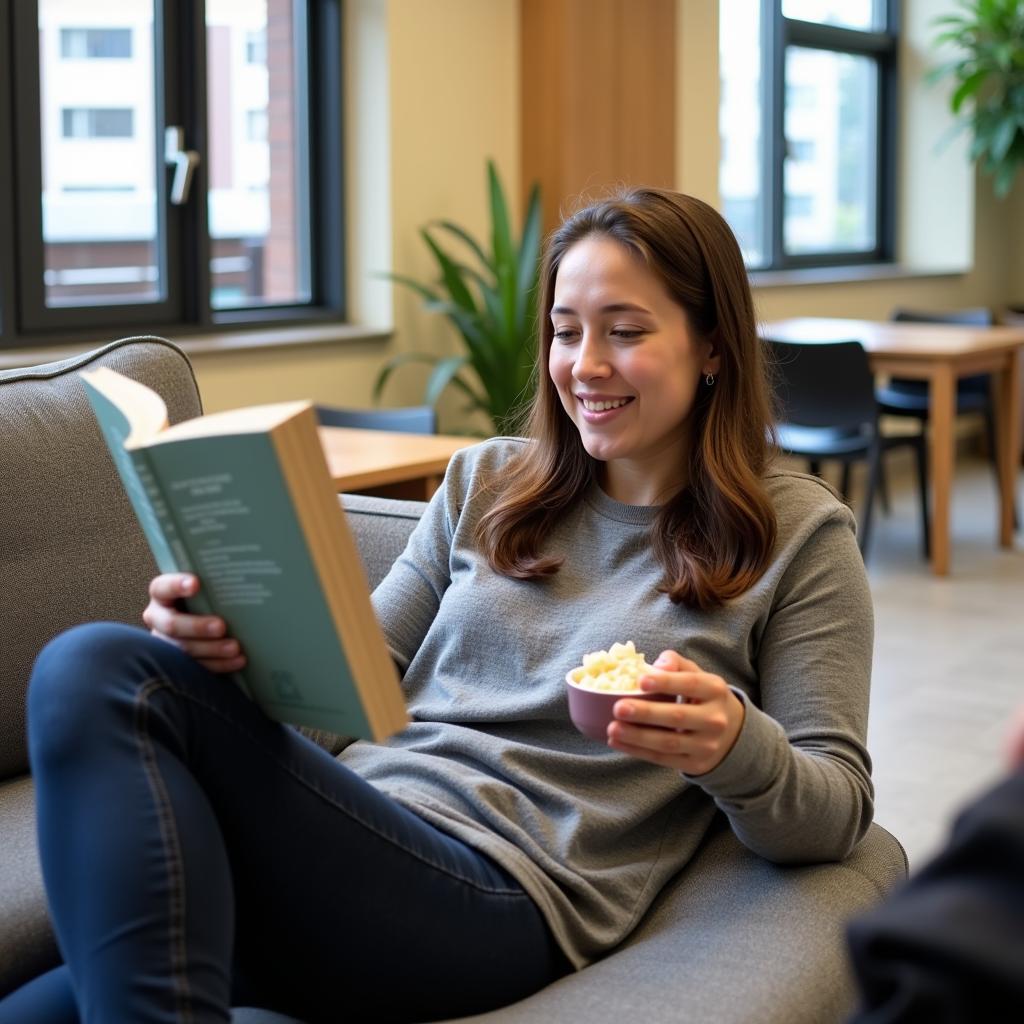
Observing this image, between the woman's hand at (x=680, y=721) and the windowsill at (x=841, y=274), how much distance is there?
5.12 meters

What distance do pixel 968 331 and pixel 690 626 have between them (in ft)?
14.4

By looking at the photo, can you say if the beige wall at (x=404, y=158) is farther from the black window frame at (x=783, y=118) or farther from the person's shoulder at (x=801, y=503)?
the person's shoulder at (x=801, y=503)

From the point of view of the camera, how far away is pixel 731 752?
4.01 feet

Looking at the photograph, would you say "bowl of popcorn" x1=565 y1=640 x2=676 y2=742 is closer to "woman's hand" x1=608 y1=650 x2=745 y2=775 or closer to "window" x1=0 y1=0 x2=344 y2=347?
"woman's hand" x1=608 y1=650 x2=745 y2=775

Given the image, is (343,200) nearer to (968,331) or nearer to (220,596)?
(968,331)

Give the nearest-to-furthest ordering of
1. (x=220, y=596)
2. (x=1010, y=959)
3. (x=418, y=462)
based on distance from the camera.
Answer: (x=1010, y=959) < (x=220, y=596) < (x=418, y=462)

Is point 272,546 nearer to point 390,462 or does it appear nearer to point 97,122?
point 390,462

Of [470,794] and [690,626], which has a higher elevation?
[690,626]

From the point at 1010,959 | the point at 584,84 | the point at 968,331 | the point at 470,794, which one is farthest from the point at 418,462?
the point at 968,331

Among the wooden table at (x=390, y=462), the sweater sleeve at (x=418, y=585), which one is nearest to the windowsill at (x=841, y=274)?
the wooden table at (x=390, y=462)

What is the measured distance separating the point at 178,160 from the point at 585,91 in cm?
149

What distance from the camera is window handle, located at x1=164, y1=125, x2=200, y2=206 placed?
4156 millimetres

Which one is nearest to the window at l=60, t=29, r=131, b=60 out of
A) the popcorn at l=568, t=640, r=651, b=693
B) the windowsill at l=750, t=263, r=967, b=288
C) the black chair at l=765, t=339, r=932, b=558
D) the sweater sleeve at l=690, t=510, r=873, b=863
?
the black chair at l=765, t=339, r=932, b=558

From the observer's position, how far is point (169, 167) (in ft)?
Answer: 13.7
